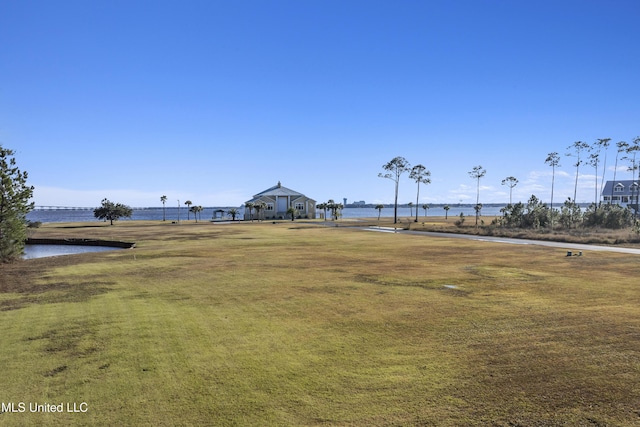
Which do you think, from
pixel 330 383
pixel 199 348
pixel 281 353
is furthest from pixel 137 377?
pixel 330 383

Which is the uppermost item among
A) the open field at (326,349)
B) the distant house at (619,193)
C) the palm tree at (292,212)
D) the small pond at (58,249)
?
the distant house at (619,193)

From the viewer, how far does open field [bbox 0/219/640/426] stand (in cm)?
681

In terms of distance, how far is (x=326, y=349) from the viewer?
31.3 ft

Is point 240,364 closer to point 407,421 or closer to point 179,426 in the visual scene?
point 179,426

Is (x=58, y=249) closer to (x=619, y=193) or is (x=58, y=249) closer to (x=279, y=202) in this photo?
(x=279, y=202)

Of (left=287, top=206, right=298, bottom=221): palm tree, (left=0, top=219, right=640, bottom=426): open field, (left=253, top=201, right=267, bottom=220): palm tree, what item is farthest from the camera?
(left=253, top=201, right=267, bottom=220): palm tree

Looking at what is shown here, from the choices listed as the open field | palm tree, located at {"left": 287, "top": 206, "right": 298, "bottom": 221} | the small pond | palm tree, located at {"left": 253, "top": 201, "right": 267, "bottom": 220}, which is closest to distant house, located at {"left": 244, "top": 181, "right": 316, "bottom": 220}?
palm tree, located at {"left": 253, "top": 201, "right": 267, "bottom": 220}

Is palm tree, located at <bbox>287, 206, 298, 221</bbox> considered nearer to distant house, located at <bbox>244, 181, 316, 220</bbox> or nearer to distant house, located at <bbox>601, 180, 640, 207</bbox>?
distant house, located at <bbox>244, 181, 316, 220</bbox>

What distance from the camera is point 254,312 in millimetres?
12875

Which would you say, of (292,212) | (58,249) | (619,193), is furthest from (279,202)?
(619,193)

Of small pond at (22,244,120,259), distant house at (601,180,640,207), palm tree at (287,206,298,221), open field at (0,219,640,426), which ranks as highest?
distant house at (601,180,640,207)

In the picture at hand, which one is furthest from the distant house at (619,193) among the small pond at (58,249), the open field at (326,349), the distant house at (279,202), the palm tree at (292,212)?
the small pond at (58,249)

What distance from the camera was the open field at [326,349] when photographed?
268 inches

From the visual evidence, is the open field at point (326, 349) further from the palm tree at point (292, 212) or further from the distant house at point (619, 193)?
the distant house at point (619, 193)
